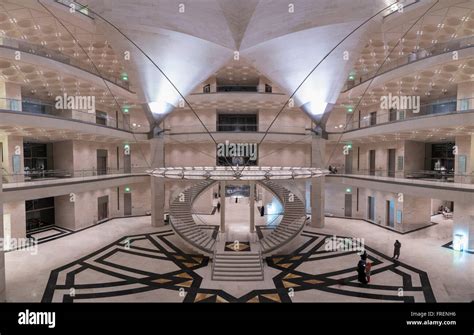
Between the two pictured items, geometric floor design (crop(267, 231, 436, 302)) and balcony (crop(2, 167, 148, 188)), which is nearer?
geometric floor design (crop(267, 231, 436, 302))

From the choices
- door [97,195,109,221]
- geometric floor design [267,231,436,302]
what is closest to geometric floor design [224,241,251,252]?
geometric floor design [267,231,436,302]

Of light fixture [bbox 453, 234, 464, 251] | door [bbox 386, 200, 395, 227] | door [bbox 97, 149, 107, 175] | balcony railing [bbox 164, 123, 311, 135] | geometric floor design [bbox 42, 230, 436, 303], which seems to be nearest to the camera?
geometric floor design [bbox 42, 230, 436, 303]

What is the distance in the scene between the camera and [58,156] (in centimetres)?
2070

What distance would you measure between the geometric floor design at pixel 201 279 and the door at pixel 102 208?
354 inches

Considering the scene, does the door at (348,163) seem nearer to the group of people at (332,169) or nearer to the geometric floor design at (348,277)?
the group of people at (332,169)

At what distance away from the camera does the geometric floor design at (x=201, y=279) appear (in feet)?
31.5

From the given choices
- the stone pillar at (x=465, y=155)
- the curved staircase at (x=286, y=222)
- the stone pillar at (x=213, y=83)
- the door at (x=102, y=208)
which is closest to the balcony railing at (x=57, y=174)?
the door at (x=102, y=208)

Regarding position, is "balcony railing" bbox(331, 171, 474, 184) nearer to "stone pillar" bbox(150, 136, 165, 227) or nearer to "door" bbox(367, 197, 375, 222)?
"door" bbox(367, 197, 375, 222)

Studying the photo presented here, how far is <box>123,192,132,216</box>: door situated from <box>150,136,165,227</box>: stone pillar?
6.61 metres

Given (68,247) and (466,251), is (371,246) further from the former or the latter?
(68,247)

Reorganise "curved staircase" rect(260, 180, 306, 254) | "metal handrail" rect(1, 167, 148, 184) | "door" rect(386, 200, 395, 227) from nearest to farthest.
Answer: "curved staircase" rect(260, 180, 306, 254)
"metal handrail" rect(1, 167, 148, 184)
"door" rect(386, 200, 395, 227)

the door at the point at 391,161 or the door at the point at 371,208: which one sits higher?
the door at the point at 391,161

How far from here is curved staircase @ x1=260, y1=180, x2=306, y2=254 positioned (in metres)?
13.9

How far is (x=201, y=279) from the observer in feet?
36.5
